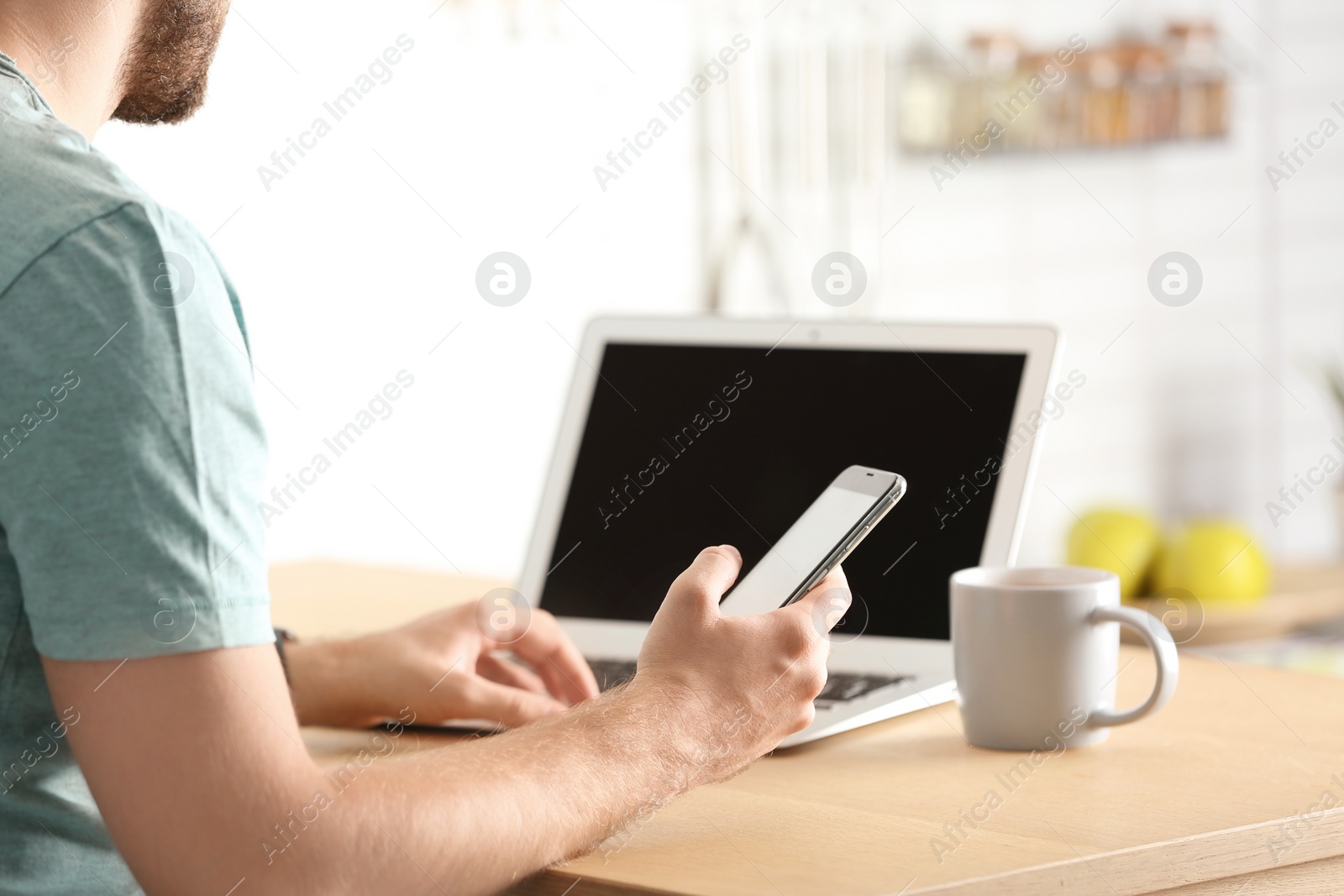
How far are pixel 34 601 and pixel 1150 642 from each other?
0.62m

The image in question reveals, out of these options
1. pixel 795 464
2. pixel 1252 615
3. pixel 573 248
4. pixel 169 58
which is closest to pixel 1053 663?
pixel 795 464

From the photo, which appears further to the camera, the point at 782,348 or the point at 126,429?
the point at 782,348

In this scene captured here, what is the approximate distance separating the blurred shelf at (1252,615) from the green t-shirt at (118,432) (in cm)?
160

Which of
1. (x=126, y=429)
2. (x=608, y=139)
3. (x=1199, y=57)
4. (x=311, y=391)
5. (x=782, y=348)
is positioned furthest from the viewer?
(x=1199, y=57)

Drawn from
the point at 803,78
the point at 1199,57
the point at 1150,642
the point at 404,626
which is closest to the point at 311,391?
the point at 803,78

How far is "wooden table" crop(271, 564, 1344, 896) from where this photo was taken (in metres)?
0.68

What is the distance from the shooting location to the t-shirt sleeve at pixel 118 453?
598 mm

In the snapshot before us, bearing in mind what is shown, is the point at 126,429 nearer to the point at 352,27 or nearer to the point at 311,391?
the point at 311,391

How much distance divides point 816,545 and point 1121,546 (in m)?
1.53

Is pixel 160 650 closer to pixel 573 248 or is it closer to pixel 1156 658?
pixel 1156 658

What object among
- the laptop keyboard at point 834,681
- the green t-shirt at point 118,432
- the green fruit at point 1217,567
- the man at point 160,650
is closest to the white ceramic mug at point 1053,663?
the laptop keyboard at point 834,681

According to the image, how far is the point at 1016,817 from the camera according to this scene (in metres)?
0.75

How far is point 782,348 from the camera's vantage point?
1.16m

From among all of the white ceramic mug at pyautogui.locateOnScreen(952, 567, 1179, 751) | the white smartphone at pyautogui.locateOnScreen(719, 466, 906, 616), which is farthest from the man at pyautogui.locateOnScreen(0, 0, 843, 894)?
the white ceramic mug at pyautogui.locateOnScreen(952, 567, 1179, 751)
